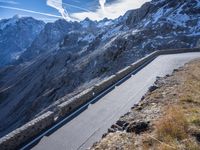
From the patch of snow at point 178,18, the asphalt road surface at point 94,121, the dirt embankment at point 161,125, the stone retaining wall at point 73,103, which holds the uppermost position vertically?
the patch of snow at point 178,18

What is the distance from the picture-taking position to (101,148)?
10438 millimetres

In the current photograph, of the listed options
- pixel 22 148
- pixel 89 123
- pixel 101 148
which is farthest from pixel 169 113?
pixel 22 148

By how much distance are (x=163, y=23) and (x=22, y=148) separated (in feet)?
263

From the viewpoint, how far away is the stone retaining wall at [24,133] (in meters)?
12.3

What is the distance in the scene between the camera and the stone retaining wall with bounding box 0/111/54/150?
40.5 feet

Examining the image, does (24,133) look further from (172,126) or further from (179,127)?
(179,127)

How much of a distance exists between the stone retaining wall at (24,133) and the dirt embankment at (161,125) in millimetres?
4138

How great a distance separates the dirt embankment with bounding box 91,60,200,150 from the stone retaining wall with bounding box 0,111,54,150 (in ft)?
13.6

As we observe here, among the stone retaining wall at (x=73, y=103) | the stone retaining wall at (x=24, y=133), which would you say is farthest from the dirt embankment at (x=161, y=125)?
the stone retaining wall at (x=73, y=103)

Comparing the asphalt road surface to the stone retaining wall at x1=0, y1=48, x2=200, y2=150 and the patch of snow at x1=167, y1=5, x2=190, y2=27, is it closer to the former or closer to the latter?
the stone retaining wall at x1=0, y1=48, x2=200, y2=150

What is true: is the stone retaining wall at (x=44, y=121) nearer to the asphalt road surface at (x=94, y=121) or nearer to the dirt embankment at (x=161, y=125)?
the asphalt road surface at (x=94, y=121)

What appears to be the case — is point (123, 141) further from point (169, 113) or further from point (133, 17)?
point (133, 17)

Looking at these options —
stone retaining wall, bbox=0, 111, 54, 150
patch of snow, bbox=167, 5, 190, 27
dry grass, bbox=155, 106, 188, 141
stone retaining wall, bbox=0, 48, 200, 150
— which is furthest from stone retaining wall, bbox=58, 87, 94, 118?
patch of snow, bbox=167, 5, 190, 27

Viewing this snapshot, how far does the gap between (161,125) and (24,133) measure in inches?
269
